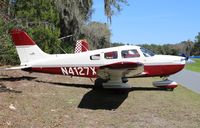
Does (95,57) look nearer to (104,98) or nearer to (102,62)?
(102,62)

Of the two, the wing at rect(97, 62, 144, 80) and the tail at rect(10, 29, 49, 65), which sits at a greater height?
the tail at rect(10, 29, 49, 65)

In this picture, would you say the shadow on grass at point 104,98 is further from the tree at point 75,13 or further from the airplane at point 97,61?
the tree at point 75,13

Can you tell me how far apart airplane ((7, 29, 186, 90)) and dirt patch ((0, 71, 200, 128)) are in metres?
0.70

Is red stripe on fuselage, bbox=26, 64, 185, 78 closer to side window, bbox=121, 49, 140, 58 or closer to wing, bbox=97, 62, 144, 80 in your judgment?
side window, bbox=121, 49, 140, 58

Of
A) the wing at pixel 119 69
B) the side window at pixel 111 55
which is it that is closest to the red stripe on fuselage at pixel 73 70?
the side window at pixel 111 55


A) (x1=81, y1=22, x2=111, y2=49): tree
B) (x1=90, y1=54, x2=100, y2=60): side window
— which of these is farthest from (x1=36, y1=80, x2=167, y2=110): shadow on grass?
(x1=81, y1=22, x2=111, y2=49): tree

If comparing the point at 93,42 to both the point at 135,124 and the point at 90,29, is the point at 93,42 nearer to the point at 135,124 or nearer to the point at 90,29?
the point at 90,29

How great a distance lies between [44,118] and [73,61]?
22.8 ft

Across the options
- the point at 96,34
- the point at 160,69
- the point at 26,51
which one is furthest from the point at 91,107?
the point at 96,34

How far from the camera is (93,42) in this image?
128ft

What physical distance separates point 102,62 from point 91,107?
4407 mm

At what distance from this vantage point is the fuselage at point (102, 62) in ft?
49.8

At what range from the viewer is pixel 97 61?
15453 mm

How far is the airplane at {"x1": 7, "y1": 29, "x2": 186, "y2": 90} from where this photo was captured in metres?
15.1
